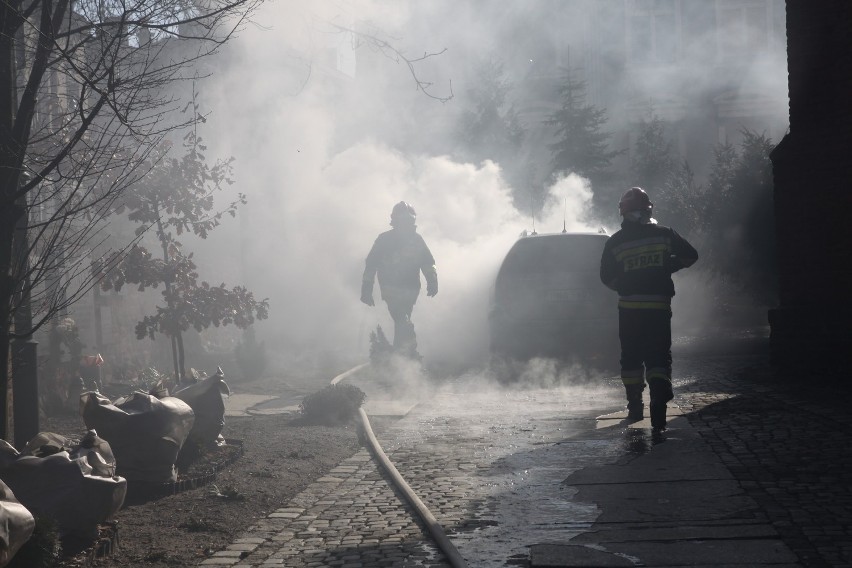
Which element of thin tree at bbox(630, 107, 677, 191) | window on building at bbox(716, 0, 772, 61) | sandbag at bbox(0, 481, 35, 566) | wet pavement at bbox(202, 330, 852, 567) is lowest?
wet pavement at bbox(202, 330, 852, 567)

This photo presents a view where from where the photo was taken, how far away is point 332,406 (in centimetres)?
963

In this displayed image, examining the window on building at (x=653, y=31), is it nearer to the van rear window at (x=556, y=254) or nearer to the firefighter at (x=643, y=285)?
the van rear window at (x=556, y=254)

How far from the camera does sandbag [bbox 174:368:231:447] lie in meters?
7.56

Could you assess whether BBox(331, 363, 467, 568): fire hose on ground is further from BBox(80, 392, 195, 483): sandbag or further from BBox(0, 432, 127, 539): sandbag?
BBox(0, 432, 127, 539): sandbag

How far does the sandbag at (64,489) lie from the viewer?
4.73 meters

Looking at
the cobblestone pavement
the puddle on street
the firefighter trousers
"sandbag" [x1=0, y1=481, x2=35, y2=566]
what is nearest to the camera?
"sandbag" [x1=0, y1=481, x2=35, y2=566]

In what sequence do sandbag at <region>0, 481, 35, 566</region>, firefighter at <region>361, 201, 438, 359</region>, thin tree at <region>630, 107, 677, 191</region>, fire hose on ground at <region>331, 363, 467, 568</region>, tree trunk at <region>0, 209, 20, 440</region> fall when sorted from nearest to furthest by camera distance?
sandbag at <region>0, 481, 35, 566</region> → fire hose on ground at <region>331, 363, 467, 568</region> → tree trunk at <region>0, 209, 20, 440</region> → firefighter at <region>361, 201, 438, 359</region> → thin tree at <region>630, 107, 677, 191</region>

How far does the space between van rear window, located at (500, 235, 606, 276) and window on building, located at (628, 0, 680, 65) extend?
4324cm

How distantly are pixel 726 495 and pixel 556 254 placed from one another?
761 centimetres

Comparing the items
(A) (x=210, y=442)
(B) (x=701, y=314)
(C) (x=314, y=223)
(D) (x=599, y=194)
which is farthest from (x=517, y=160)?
(A) (x=210, y=442)

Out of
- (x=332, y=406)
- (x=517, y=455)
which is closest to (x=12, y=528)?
(x=517, y=455)

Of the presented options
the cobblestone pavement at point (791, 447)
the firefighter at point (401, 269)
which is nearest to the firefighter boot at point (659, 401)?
the cobblestone pavement at point (791, 447)

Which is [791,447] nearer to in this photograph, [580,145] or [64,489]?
[64,489]

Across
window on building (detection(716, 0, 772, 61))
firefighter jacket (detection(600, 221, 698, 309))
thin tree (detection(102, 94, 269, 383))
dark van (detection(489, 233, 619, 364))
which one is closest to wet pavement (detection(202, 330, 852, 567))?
firefighter jacket (detection(600, 221, 698, 309))
